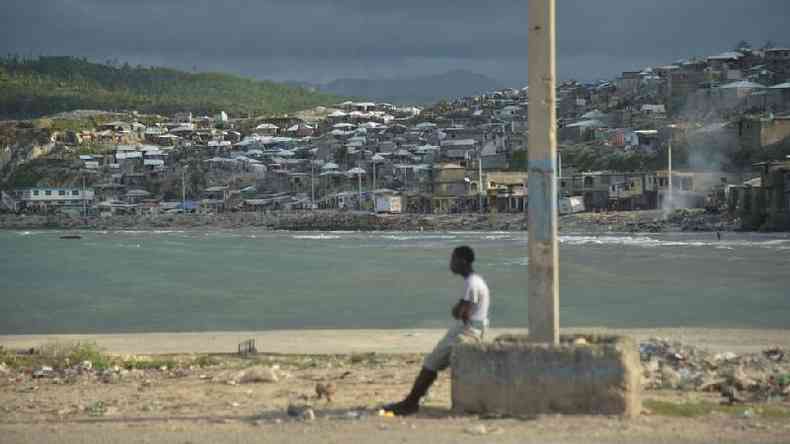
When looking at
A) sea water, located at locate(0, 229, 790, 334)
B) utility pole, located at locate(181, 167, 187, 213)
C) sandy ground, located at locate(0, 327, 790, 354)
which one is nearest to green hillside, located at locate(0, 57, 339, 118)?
utility pole, located at locate(181, 167, 187, 213)

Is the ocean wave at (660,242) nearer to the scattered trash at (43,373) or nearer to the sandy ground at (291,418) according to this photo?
the sandy ground at (291,418)

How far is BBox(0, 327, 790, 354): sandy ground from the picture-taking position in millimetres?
15484

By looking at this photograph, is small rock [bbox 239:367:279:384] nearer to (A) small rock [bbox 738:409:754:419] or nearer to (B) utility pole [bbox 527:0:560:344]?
(B) utility pole [bbox 527:0:560:344]

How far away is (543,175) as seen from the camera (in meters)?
7.34

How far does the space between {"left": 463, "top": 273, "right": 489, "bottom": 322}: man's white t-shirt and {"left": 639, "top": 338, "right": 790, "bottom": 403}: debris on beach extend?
2.39 meters

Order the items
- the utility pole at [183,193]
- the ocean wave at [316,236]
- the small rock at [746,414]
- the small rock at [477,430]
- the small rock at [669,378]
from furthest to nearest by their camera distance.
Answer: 1. the utility pole at [183,193]
2. the ocean wave at [316,236]
3. the small rock at [669,378]
4. the small rock at [746,414]
5. the small rock at [477,430]

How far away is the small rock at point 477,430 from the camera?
6.95 meters

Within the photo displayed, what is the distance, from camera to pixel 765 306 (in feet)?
71.9

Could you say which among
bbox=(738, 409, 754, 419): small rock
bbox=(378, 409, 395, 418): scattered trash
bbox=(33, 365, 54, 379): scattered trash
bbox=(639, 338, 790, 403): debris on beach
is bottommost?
bbox=(33, 365, 54, 379): scattered trash

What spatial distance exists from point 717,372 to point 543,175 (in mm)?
3717

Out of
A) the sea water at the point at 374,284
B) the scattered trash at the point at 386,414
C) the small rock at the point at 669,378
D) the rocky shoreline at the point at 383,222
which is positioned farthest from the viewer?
the rocky shoreline at the point at 383,222

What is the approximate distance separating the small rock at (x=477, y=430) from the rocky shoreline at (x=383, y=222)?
136 ft

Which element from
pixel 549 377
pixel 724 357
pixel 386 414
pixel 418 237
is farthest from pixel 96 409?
pixel 418 237

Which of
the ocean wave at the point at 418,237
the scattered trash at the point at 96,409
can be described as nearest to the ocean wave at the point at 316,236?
the ocean wave at the point at 418,237
